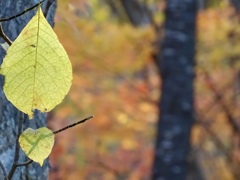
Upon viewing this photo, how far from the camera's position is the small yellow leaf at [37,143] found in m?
0.70

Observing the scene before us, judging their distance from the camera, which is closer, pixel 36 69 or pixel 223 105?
pixel 36 69

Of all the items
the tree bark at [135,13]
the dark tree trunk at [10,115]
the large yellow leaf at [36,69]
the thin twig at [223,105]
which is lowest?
the thin twig at [223,105]

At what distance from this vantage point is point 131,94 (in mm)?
6625

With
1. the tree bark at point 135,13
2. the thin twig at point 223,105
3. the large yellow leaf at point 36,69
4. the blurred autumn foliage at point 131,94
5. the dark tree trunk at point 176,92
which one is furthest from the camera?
the tree bark at point 135,13

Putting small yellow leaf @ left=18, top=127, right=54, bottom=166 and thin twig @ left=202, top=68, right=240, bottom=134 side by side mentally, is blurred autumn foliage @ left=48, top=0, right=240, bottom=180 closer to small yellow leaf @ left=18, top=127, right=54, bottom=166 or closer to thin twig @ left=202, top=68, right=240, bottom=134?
thin twig @ left=202, top=68, right=240, bottom=134

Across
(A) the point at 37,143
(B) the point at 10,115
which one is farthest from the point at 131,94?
(A) the point at 37,143

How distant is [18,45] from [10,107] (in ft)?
1.31

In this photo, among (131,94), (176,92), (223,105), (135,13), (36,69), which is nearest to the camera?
(36,69)

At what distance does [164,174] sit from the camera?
445cm

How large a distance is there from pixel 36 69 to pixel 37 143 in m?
0.10

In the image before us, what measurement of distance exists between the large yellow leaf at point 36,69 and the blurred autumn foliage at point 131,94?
4.63 metres

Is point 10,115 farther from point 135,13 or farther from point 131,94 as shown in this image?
point 135,13

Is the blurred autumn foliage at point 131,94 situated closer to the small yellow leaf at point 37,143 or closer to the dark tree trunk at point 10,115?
the dark tree trunk at point 10,115

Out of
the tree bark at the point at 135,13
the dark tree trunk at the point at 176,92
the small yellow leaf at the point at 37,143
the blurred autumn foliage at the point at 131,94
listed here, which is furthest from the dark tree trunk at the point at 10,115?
the tree bark at the point at 135,13
